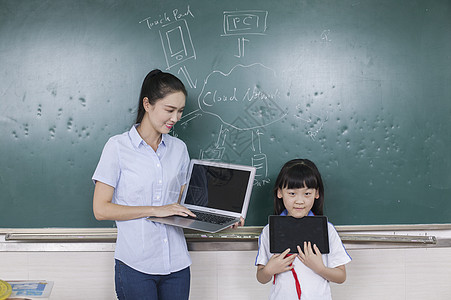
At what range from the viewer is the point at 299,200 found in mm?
1650

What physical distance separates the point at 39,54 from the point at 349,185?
1765 millimetres

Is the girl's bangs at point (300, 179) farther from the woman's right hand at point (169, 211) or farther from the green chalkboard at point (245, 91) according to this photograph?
the woman's right hand at point (169, 211)

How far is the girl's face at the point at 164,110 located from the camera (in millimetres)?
1582

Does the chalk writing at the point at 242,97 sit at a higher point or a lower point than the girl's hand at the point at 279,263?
higher

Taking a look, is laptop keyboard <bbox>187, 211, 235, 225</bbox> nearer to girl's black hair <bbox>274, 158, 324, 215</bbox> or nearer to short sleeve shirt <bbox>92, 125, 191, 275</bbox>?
short sleeve shirt <bbox>92, 125, 191, 275</bbox>

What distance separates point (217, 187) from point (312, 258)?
0.53m

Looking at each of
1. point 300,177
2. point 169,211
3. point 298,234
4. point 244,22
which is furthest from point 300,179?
point 244,22

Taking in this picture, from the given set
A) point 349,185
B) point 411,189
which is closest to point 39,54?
point 349,185

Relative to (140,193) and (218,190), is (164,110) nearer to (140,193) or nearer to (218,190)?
(140,193)

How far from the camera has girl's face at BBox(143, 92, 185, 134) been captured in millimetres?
1582

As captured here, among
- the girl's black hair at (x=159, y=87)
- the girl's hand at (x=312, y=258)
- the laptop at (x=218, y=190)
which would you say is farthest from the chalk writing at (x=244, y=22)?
the girl's hand at (x=312, y=258)

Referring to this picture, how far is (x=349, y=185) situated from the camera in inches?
80.7

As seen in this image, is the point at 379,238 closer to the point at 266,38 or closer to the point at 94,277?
the point at 266,38

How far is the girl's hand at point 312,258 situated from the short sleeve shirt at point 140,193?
0.50 metres
